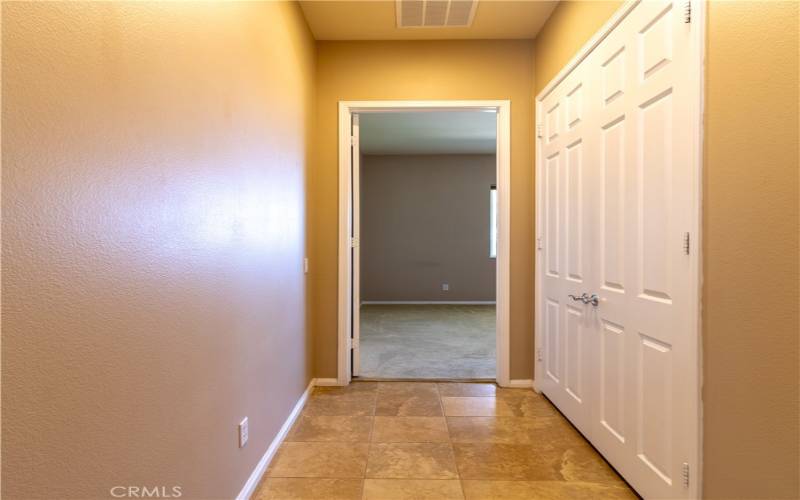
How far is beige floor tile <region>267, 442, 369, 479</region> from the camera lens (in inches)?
79.4

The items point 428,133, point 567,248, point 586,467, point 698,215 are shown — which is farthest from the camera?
point 428,133

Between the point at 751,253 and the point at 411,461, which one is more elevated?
the point at 751,253

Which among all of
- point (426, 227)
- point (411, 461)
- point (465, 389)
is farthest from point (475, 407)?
point (426, 227)

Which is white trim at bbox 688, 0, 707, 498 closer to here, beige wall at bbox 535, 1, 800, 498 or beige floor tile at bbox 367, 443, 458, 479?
beige wall at bbox 535, 1, 800, 498

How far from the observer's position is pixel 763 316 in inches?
47.8

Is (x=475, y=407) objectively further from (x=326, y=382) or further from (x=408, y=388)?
(x=326, y=382)

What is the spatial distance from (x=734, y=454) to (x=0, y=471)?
193 centimetres

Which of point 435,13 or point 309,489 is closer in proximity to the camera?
point 309,489

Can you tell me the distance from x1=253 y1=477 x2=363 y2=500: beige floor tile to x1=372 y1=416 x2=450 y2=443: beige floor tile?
447 millimetres

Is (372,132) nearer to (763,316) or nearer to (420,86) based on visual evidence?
(420,86)

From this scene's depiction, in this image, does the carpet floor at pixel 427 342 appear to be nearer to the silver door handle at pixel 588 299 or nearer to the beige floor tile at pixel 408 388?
the beige floor tile at pixel 408 388

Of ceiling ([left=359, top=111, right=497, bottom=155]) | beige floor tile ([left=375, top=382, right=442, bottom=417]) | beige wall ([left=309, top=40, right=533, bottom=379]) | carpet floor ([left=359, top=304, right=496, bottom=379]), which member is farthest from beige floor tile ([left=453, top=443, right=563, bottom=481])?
ceiling ([left=359, top=111, right=497, bottom=155])

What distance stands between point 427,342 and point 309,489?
10.2ft

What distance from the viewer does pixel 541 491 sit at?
6.19 ft
